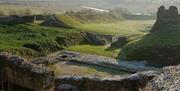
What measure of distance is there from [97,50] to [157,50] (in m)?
7.91

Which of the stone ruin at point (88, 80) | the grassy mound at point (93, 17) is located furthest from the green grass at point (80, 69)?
the grassy mound at point (93, 17)

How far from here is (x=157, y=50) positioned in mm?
41031

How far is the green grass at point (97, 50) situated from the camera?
44.1m

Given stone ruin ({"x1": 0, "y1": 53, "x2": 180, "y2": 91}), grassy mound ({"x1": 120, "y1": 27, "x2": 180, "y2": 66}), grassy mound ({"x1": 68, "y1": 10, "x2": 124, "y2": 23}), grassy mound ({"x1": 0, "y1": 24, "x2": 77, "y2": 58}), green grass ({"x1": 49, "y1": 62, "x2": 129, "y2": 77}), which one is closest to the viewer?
stone ruin ({"x1": 0, "y1": 53, "x2": 180, "y2": 91})

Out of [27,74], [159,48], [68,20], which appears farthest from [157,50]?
[68,20]

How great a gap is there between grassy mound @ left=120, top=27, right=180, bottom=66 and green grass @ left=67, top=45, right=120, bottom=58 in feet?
3.92

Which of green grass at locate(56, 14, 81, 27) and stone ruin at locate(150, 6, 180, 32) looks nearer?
stone ruin at locate(150, 6, 180, 32)

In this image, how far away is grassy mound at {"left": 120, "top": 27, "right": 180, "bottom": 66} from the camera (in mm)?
39469

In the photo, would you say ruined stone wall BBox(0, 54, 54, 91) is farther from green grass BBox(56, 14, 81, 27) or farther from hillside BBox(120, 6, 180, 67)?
green grass BBox(56, 14, 81, 27)

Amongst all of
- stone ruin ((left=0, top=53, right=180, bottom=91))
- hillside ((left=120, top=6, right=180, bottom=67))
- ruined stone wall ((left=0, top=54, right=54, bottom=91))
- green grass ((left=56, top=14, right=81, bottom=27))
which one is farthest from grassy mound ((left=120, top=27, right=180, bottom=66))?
green grass ((left=56, top=14, right=81, bottom=27))

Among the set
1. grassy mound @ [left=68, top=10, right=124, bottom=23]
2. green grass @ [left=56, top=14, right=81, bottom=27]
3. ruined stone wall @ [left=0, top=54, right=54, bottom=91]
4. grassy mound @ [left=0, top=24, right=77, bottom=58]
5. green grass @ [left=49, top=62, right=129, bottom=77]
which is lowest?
grassy mound @ [left=68, top=10, right=124, bottom=23]

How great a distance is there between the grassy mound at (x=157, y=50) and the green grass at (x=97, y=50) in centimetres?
119

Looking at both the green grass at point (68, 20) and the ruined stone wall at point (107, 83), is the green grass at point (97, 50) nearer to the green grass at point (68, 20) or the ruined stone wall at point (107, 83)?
the green grass at point (68, 20)

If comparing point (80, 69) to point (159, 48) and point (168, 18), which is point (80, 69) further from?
point (168, 18)
